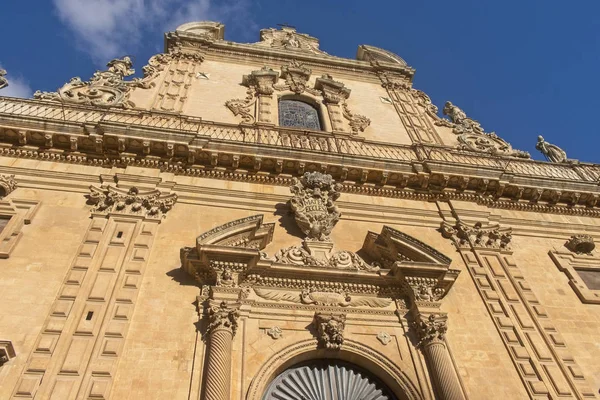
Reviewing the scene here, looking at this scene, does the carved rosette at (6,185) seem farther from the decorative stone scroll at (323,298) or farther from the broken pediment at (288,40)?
the broken pediment at (288,40)

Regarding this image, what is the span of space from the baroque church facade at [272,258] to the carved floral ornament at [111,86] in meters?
0.07

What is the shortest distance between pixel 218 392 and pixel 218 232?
9.18 feet

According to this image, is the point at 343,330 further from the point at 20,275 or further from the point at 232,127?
the point at 232,127

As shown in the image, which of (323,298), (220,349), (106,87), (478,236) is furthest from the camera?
(106,87)

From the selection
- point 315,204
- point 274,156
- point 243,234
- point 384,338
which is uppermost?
point 274,156

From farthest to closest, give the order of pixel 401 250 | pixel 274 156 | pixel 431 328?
pixel 274 156, pixel 401 250, pixel 431 328

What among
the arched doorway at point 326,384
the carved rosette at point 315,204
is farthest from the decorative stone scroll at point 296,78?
the arched doorway at point 326,384

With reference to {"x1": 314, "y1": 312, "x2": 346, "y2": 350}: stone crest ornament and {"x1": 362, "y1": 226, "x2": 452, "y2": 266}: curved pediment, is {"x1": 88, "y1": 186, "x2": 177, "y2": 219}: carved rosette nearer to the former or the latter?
{"x1": 314, "y1": 312, "x2": 346, "y2": 350}: stone crest ornament

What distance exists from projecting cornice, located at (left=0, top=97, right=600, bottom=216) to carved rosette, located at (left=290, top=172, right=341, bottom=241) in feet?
1.63

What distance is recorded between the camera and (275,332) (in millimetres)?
7602

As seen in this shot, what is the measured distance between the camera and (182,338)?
7207 mm

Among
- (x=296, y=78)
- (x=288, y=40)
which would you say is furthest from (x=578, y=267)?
(x=288, y=40)

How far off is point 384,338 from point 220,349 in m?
2.58

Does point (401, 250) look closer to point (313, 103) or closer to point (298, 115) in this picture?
point (298, 115)
